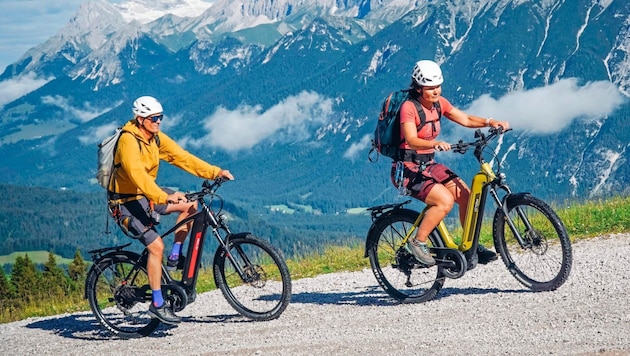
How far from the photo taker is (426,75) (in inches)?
412

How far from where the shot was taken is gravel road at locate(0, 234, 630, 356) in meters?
8.48

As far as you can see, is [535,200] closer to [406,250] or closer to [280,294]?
[406,250]

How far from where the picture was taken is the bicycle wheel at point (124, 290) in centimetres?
1112

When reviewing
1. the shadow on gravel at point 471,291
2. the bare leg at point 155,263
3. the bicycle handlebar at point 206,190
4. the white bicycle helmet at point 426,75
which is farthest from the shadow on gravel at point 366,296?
the white bicycle helmet at point 426,75

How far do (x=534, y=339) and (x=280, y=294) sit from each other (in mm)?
3658

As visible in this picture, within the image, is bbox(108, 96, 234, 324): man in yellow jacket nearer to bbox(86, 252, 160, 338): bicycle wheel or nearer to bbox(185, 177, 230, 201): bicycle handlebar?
bbox(185, 177, 230, 201): bicycle handlebar

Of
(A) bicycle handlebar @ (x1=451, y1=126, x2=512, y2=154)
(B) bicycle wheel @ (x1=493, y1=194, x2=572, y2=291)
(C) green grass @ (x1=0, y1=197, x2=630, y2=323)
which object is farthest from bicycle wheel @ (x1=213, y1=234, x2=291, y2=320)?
(C) green grass @ (x1=0, y1=197, x2=630, y2=323)

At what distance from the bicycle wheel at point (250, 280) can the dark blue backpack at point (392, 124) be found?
1936 mm

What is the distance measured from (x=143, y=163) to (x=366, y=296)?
3616 millimetres

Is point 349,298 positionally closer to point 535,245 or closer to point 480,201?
point 480,201

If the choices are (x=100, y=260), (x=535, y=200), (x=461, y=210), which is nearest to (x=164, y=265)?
(x=100, y=260)

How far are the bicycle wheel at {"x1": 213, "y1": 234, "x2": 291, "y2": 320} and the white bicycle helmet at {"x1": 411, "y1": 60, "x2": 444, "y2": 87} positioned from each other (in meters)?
2.85

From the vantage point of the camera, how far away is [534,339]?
835 centimetres

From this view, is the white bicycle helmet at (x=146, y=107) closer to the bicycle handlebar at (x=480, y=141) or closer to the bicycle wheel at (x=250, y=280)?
the bicycle wheel at (x=250, y=280)
